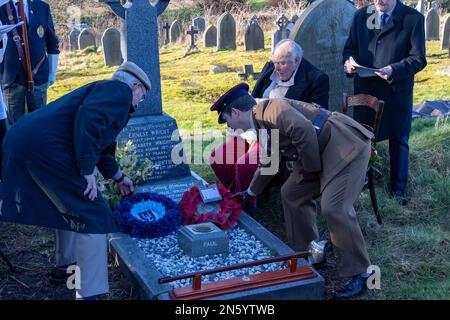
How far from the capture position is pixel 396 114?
18.1 feet

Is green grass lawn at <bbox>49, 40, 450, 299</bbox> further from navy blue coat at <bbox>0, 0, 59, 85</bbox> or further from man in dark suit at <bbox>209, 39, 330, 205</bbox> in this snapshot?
navy blue coat at <bbox>0, 0, 59, 85</bbox>

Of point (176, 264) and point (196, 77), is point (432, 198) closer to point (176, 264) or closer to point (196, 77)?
point (176, 264)

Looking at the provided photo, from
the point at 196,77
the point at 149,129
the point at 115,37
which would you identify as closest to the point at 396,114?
the point at 149,129

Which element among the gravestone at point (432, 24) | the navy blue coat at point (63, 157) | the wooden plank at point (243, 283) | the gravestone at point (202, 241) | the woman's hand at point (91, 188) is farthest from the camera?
the gravestone at point (432, 24)

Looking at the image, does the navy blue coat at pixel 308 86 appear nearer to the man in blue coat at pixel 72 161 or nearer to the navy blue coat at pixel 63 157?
the man in blue coat at pixel 72 161

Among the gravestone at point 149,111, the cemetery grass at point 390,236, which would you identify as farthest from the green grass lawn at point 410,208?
the gravestone at point 149,111

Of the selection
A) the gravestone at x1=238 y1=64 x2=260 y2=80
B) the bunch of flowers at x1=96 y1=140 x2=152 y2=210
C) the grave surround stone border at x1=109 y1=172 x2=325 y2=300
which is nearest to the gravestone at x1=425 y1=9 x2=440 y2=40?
the gravestone at x1=238 y1=64 x2=260 y2=80

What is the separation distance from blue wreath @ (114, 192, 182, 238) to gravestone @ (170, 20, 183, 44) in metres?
13.1

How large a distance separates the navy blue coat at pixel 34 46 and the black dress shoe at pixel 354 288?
3.75 metres

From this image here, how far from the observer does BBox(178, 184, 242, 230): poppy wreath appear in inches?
189

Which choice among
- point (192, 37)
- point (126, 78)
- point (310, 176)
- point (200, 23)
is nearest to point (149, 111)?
point (310, 176)

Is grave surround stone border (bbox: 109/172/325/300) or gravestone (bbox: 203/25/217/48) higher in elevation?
gravestone (bbox: 203/25/217/48)

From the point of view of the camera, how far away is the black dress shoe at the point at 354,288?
12.9ft

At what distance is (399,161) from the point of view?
5586 mm
